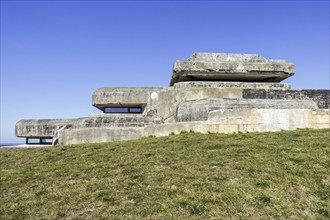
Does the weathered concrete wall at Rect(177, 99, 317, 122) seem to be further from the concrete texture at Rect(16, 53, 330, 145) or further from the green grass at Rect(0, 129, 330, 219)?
the green grass at Rect(0, 129, 330, 219)

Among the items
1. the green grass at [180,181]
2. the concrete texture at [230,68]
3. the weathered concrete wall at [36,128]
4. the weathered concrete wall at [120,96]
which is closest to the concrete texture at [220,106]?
the concrete texture at [230,68]

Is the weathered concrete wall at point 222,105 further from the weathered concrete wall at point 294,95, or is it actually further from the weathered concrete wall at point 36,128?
the weathered concrete wall at point 36,128

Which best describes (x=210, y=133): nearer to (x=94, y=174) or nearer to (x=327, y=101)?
(x=94, y=174)

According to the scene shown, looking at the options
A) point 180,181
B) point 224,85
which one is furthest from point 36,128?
point 180,181

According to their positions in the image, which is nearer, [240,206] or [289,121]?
[240,206]

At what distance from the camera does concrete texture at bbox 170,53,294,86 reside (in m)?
11.6

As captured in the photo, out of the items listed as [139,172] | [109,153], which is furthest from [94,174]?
[109,153]

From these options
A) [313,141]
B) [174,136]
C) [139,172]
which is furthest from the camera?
[174,136]

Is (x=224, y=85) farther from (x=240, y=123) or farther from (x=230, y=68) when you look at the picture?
(x=240, y=123)

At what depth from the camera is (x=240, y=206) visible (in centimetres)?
506

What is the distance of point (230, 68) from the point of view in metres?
11.7

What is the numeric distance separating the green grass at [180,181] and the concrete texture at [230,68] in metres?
3.72

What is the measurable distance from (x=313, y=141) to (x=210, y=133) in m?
2.63

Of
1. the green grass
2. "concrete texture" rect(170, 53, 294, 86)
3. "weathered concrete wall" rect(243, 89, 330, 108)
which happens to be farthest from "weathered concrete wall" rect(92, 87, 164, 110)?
the green grass
